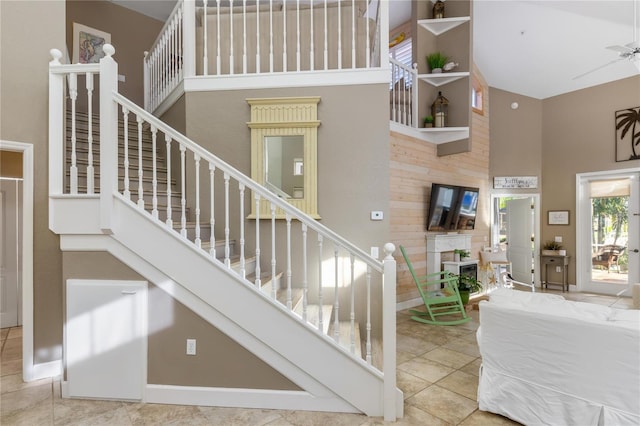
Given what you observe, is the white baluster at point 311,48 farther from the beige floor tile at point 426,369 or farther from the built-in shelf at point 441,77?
the beige floor tile at point 426,369

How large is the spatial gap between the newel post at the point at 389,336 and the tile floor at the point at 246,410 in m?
0.12

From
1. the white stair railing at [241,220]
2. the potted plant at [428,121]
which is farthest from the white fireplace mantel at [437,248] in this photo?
the white stair railing at [241,220]

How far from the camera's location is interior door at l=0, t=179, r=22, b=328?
155 inches

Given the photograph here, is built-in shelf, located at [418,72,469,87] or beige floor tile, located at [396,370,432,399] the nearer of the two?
beige floor tile, located at [396,370,432,399]

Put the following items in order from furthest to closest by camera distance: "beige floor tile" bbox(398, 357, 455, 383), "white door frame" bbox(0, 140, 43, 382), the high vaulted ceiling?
the high vaulted ceiling < "beige floor tile" bbox(398, 357, 455, 383) < "white door frame" bbox(0, 140, 43, 382)

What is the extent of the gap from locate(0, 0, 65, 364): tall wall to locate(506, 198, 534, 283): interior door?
773cm

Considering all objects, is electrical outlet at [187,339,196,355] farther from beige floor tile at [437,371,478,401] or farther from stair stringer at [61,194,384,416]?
beige floor tile at [437,371,478,401]

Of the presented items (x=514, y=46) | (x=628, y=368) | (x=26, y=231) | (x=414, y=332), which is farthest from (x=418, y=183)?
(x=26, y=231)

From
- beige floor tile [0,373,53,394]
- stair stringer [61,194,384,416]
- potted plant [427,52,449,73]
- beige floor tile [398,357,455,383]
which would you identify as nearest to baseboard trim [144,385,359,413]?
stair stringer [61,194,384,416]

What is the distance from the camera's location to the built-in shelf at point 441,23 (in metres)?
4.72

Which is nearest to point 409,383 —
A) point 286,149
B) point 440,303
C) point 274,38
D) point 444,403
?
point 444,403

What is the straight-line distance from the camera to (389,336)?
2.14 m

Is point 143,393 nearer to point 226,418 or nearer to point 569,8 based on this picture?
point 226,418

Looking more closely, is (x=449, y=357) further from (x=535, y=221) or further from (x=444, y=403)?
(x=535, y=221)
